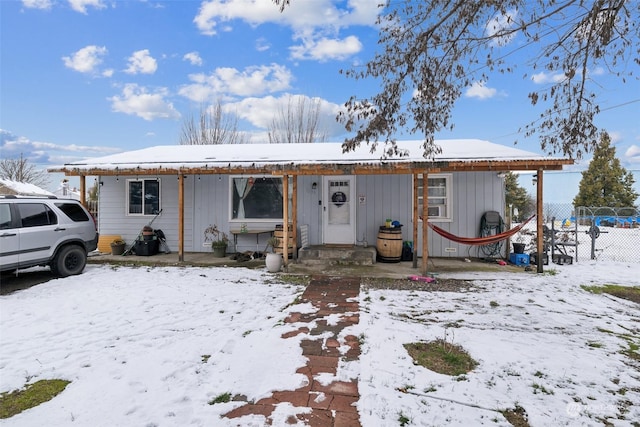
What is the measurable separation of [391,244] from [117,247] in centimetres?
714

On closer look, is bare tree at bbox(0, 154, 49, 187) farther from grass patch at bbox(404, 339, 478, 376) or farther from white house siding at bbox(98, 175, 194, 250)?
grass patch at bbox(404, 339, 478, 376)

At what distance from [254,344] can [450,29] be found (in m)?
4.18

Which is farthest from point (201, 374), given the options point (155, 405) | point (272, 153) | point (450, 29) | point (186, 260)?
point (272, 153)

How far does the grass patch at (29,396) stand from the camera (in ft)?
7.52

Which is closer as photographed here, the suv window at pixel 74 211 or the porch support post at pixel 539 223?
the suv window at pixel 74 211

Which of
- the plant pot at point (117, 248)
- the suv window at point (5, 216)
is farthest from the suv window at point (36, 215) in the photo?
the plant pot at point (117, 248)

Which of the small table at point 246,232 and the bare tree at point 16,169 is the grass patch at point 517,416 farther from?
the bare tree at point 16,169

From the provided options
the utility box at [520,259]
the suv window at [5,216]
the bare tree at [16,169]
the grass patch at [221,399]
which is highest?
the bare tree at [16,169]

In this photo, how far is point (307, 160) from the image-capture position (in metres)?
6.81

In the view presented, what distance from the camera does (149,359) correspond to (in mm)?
2979

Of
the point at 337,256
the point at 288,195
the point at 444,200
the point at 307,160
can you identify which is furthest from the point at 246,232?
the point at 444,200

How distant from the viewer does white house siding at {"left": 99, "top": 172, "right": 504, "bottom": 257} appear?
26.5 ft

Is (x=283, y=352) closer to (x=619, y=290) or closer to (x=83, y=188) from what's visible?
(x=619, y=290)

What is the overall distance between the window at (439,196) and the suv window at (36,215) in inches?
304
